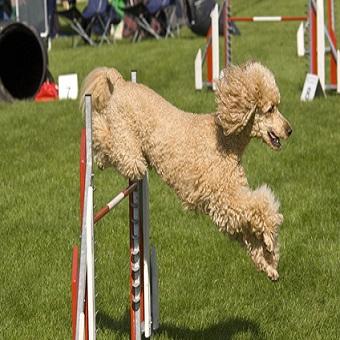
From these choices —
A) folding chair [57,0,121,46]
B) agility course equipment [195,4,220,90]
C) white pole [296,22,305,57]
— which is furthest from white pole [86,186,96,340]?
folding chair [57,0,121,46]

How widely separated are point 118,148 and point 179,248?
3.01m

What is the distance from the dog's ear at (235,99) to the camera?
15.2 feet

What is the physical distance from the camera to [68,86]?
15.7 metres

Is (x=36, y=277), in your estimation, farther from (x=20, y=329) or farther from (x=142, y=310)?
(x=142, y=310)

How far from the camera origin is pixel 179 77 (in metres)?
17.5

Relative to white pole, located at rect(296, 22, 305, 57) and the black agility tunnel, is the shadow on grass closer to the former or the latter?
the black agility tunnel

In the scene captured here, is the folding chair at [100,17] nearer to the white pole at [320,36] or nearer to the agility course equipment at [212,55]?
the agility course equipment at [212,55]

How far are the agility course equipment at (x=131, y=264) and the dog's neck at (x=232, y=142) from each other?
24.5 inches

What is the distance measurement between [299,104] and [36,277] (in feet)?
24.5

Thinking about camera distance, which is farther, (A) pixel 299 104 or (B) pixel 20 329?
(A) pixel 299 104

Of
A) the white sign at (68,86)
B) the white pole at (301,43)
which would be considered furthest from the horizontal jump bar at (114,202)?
the white pole at (301,43)

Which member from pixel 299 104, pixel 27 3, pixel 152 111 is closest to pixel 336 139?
pixel 299 104

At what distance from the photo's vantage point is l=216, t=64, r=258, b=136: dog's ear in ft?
15.2

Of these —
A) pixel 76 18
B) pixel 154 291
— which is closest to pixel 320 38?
pixel 154 291
